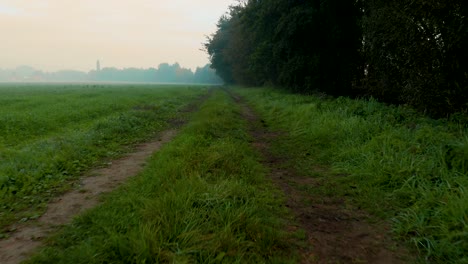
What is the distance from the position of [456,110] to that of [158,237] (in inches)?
399

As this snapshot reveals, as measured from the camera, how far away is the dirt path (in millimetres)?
3691

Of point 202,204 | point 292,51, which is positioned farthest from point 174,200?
point 292,51

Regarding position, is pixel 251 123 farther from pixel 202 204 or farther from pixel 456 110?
pixel 202 204

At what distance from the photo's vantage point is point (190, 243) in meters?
3.52

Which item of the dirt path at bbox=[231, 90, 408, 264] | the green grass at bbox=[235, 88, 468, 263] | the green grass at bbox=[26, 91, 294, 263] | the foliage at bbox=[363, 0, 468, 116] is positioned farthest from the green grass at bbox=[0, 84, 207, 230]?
the foliage at bbox=[363, 0, 468, 116]

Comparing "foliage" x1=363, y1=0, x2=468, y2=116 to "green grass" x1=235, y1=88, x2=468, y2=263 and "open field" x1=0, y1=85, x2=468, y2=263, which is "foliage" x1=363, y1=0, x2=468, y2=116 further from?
"open field" x1=0, y1=85, x2=468, y2=263

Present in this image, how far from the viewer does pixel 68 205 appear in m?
5.25

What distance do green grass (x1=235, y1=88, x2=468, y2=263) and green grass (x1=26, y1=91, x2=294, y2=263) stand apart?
1541 millimetres

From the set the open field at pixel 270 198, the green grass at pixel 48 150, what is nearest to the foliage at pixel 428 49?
the open field at pixel 270 198

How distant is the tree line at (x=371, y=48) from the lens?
10.1 meters

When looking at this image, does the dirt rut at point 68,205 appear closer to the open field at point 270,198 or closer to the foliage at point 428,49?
the open field at point 270,198

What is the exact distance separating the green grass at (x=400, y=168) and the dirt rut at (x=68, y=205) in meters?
3.69

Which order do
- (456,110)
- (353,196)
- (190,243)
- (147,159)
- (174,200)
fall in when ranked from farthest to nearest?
(456,110) → (147,159) → (353,196) → (174,200) → (190,243)

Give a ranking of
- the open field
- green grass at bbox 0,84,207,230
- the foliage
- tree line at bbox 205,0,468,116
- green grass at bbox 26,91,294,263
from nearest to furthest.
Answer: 1. green grass at bbox 26,91,294,263
2. the open field
3. green grass at bbox 0,84,207,230
4. the foliage
5. tree line at bbox 205,0,468,116
